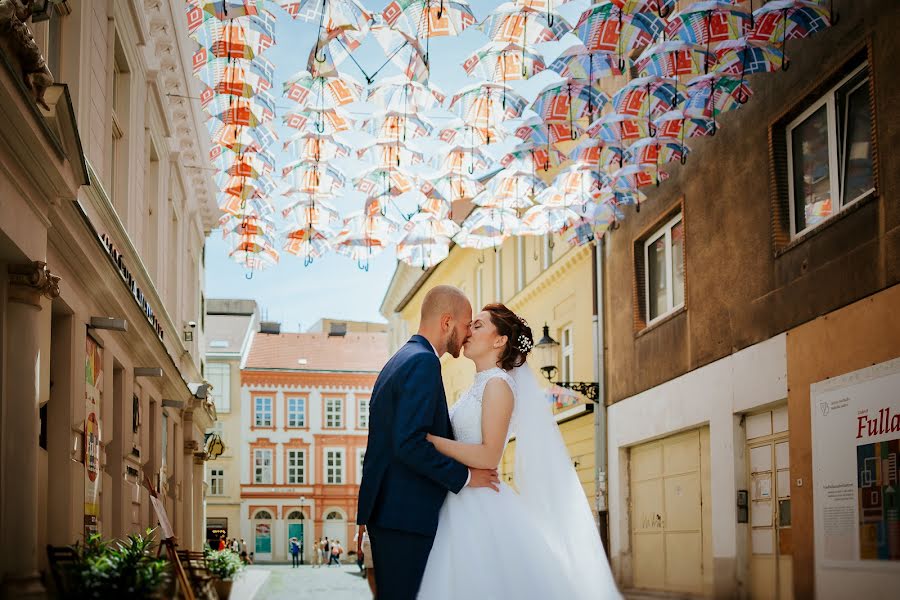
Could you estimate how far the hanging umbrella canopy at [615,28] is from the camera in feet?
38.0

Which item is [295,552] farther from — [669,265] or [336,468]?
[669,265]

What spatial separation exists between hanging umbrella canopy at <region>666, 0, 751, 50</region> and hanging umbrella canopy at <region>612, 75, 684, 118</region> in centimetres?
120

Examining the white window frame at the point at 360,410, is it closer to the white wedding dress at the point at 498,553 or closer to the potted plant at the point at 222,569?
the potted plant at the point at 222,569

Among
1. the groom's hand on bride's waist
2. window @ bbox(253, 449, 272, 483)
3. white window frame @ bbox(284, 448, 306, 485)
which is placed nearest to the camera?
the groom's hand on bride's waist

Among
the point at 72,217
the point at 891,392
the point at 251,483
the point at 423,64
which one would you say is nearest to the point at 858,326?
the point at 891,392

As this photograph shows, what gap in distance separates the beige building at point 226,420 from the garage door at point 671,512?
154 feet

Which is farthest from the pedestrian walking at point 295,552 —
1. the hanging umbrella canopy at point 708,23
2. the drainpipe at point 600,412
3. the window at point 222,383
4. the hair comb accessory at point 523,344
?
the hair comb accessory at point 523,344

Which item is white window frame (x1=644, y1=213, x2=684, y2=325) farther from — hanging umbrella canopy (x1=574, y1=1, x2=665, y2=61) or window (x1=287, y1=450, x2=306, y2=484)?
window (x1=287, y1=450, x2=306, y2=484)

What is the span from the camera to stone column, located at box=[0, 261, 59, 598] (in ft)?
26.0

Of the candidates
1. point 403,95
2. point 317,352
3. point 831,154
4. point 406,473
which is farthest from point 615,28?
point 317,352

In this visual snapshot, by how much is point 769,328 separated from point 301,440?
2247 inches

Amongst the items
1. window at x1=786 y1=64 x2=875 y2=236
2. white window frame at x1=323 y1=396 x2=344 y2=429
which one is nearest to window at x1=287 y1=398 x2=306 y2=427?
white window frame at x1=323 y1=396 x2=344 y2=429

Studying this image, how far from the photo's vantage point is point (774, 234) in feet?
44.7

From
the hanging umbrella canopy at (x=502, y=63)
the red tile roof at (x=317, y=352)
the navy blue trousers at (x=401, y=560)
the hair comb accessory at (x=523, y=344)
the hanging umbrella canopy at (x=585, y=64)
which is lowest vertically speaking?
the navy blue trousers at (x=401, y=560)
